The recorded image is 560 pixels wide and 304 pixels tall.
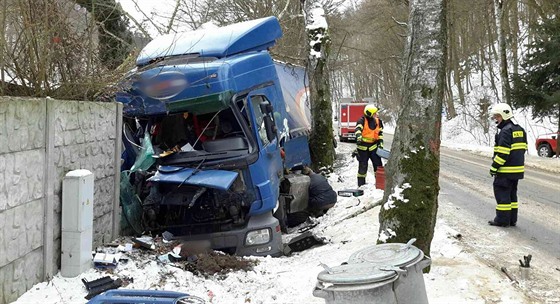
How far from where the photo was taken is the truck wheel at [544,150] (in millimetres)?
22906

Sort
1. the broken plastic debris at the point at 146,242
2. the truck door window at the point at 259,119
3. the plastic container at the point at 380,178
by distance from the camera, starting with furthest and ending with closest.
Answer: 1. the plastic container at the point at 380,178
2. the truck door window at the point at 259,119
3. the broken plastic debris at the point at 146,242

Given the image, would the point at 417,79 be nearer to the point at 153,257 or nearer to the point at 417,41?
the point at 417,41

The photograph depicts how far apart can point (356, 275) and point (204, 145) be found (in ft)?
13.1

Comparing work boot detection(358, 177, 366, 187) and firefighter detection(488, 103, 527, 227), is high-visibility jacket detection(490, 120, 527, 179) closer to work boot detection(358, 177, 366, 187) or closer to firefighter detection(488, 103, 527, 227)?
firefighter detection(488, 103, 527, 227)

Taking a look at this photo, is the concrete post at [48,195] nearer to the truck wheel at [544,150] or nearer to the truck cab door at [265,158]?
the truck cab door at [265,158]

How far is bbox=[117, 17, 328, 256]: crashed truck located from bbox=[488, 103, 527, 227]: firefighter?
3418 millimetres

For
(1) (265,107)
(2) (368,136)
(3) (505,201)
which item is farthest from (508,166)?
(2) (368,136)

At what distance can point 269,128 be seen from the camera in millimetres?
7461

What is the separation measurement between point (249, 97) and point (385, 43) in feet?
121

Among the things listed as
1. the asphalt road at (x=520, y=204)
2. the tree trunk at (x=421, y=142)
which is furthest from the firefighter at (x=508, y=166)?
the tree trunk at (x=421, y=142)

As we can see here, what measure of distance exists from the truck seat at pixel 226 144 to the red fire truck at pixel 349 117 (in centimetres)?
2519

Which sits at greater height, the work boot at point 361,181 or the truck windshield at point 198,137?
the truck windshield at point 198,137

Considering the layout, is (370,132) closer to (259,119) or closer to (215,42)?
(259,119)

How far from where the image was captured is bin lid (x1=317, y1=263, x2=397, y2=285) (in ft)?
10.6
